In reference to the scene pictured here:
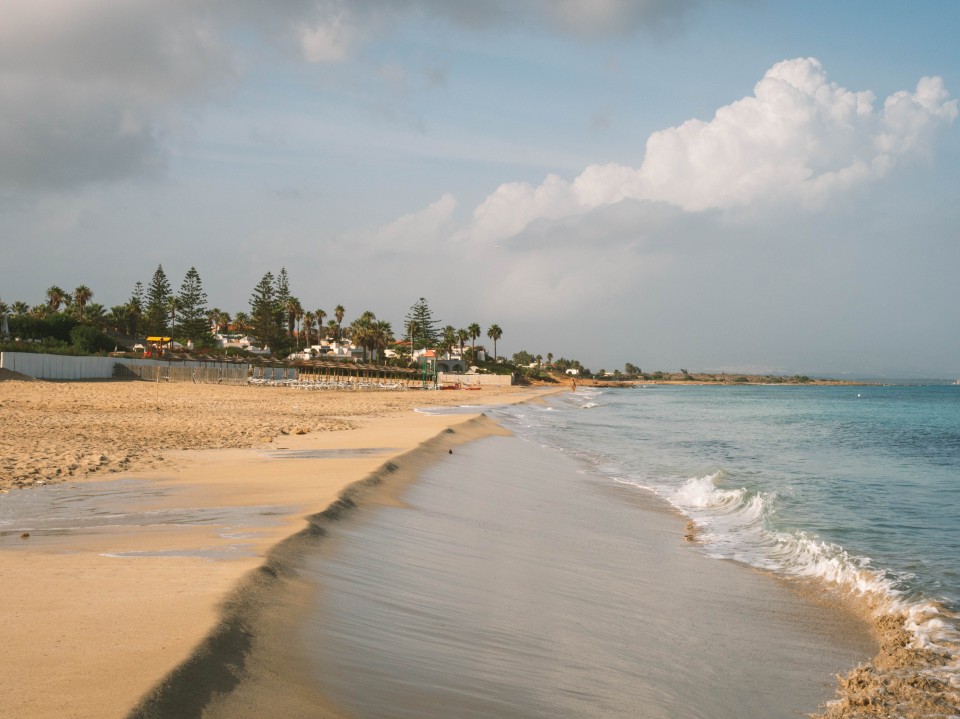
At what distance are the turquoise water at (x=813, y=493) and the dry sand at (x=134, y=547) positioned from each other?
223 inches

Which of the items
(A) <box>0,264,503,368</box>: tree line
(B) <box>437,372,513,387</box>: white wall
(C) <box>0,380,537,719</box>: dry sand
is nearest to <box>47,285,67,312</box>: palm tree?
(A) <box>0,264,503,368</box>: tree line

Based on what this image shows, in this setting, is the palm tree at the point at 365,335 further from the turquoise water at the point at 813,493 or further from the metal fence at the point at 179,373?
the turquoise water at the point at 813,493

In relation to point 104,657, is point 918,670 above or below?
below

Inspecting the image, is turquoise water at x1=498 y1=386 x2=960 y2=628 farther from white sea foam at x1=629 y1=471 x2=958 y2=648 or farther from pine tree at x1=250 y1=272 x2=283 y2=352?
pine tree at x1=250 y1=272 x2=283 y2=352

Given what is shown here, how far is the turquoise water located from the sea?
64 millimetres

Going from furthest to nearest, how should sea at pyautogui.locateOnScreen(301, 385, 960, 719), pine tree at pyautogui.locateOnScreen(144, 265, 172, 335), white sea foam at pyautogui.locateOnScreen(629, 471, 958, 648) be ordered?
pine tree at pyautogui.locateOnScreen(144, 265, 172, 335)
white sea foam at pyautogui.locateOnScreen(629, 471, 958, 648)
sea at pyautogui.locateOnScreen(301, 385, 960, 719)

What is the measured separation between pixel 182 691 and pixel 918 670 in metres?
5.25

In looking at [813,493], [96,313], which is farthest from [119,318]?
[813,493]

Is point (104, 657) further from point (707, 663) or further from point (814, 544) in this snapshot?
point (814, 544)

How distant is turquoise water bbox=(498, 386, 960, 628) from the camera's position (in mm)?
9086

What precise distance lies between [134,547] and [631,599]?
442cm

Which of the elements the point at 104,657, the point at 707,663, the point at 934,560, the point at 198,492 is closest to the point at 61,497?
the point at 198,492

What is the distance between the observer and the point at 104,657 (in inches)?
143

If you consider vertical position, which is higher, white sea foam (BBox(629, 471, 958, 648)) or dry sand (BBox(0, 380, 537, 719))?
dry sand (BBox(0, 380, 537, 719))
